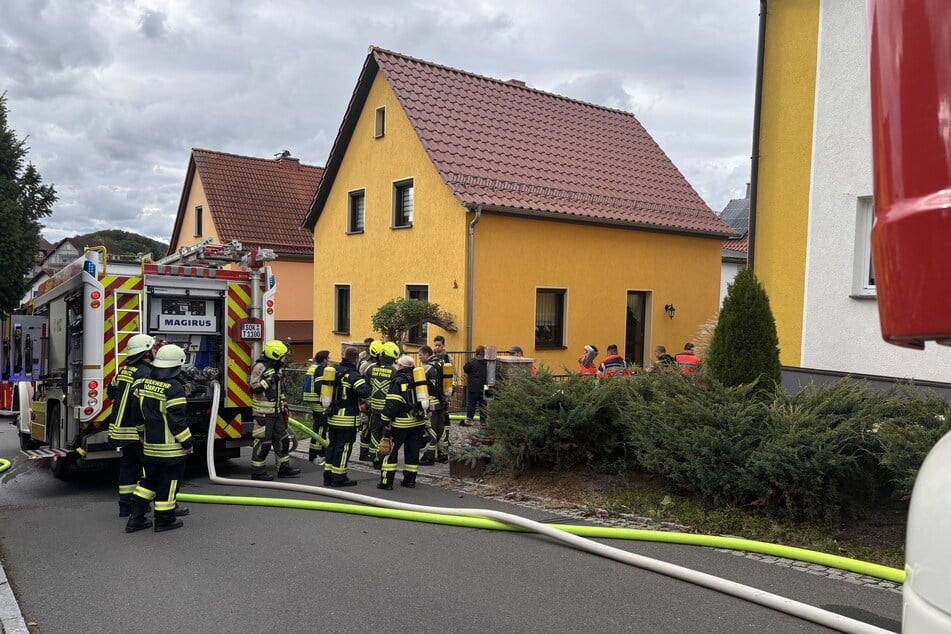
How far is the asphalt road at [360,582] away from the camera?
4.75m

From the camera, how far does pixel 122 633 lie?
4617 mm

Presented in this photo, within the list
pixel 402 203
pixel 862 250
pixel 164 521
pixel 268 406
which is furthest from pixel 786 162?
pixel 402 203

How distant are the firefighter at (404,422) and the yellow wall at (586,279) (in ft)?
25.5

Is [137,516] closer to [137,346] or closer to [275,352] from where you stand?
[137,346]

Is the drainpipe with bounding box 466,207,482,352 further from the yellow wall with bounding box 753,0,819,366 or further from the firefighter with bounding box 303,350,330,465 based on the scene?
the yellow wall with bounding box 753,0,819,366

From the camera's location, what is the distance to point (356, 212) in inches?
826

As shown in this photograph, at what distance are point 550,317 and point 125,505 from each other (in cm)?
1213

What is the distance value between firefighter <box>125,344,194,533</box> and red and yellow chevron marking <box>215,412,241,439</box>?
2.66 meters

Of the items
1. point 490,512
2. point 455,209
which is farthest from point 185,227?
point 490,512

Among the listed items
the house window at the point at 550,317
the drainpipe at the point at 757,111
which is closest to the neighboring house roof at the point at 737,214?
the house window at the point at 550,317

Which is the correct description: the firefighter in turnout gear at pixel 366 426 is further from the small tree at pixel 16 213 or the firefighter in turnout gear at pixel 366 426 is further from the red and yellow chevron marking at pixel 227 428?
the small tree at pixel 16 213

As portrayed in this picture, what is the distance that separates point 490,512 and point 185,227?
2796 cm

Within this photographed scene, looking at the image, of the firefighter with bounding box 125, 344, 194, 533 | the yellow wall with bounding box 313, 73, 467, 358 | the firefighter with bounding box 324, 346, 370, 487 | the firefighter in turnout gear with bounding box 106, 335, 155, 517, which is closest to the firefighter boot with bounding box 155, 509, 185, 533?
the firefighter with bounding box 125, 344, 194, 533

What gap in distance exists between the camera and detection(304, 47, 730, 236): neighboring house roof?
57.9 ft
